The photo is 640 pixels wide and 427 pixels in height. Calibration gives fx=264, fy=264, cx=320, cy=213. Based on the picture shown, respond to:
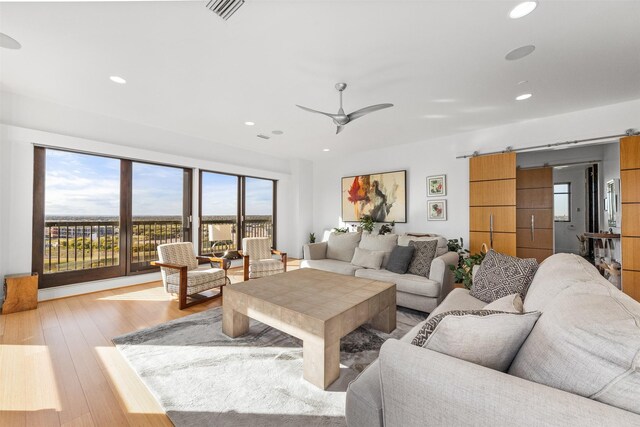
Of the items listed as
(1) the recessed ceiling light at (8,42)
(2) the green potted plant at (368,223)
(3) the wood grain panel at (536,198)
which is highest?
(1) the recessed ceiling light at (8,42)

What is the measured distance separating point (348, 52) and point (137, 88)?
254 cm

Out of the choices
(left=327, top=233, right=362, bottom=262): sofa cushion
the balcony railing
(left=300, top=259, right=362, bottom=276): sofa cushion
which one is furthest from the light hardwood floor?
(left=327, top=233, right=362, bottom=262): sofa cushion

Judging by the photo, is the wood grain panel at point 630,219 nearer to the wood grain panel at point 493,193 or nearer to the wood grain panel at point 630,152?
the wood grain panel at point 630,152

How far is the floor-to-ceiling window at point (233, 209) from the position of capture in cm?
534

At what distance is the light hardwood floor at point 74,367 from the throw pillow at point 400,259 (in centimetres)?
243

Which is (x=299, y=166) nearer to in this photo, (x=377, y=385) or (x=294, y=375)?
(x=294, y=375)

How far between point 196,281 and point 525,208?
20.9 ft

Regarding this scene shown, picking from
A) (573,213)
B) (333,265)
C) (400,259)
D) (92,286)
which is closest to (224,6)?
(400,259)

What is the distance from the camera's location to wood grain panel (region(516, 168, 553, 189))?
209 inches

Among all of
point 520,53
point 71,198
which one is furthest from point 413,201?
point 71,198

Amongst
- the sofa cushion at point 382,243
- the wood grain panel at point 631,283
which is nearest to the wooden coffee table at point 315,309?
the sofa cushion at point 382,243

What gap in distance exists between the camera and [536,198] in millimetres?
5434

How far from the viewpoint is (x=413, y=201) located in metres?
5.42

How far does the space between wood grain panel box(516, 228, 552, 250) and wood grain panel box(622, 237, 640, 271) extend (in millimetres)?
1815
